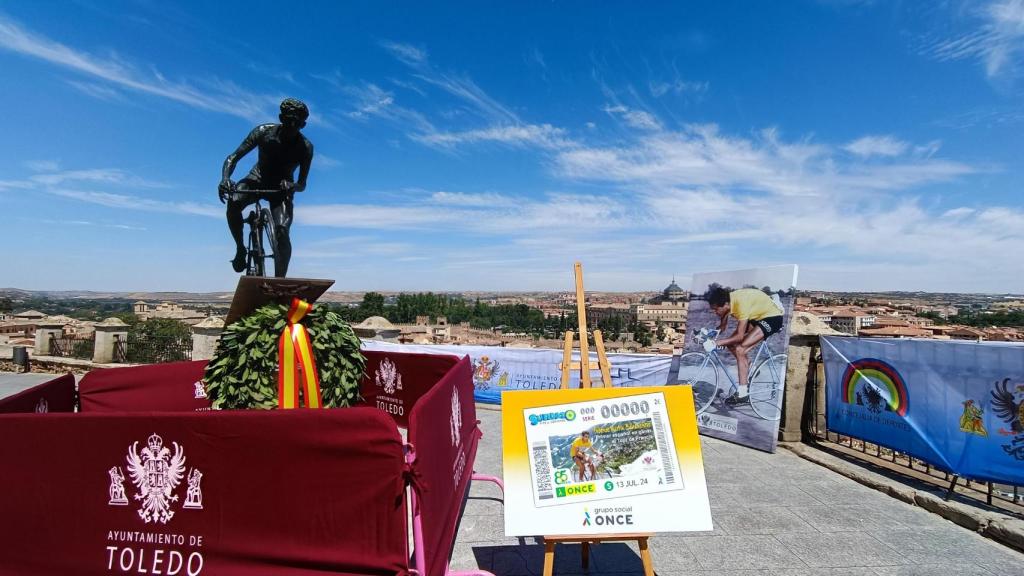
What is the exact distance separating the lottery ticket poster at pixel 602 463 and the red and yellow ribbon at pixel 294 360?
155 centimetres

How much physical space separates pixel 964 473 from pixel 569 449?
14.2ft

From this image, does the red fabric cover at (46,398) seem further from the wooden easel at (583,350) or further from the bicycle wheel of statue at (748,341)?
the bicycle wheel of statue at (748,341)

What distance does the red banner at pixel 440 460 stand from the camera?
8.54 feet

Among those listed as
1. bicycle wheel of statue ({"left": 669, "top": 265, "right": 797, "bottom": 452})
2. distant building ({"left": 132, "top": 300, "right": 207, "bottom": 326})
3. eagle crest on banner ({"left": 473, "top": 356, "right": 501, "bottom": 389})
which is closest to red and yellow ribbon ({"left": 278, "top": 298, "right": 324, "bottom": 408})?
bicycle wheel of statue ({"left": 669, "top": 265, "right": 797, "bottom": 452})

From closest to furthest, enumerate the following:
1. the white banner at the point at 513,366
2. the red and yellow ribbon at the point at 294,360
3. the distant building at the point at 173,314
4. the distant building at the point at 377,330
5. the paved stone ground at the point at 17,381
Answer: the red and yellow ribbon at the point at 294,360
the white banner at the point at 513,366
the paved stone ground at the point at 17,381
the distant building at the point at 377,330
the distant building at the point at 173,314

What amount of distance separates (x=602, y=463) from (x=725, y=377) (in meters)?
5.40

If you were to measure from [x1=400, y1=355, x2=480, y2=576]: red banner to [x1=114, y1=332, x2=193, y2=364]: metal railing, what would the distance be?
12.3 metres

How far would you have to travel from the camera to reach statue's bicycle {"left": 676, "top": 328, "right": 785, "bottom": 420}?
23.0 ft

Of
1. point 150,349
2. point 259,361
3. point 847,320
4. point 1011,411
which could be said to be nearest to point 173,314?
point 150,349

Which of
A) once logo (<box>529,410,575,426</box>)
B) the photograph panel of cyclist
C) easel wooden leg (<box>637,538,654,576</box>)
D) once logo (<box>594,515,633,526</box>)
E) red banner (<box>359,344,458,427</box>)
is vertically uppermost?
the photograph panel of cyclist

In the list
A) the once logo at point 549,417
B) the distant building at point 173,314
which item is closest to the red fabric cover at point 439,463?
the once logo at point 549,417

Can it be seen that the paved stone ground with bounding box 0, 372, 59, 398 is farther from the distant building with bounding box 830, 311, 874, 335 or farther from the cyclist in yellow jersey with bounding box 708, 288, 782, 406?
the distant building with bounding box 830, 311, 874, 335

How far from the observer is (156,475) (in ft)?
7.88

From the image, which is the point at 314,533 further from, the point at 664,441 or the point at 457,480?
the point at 664,441
